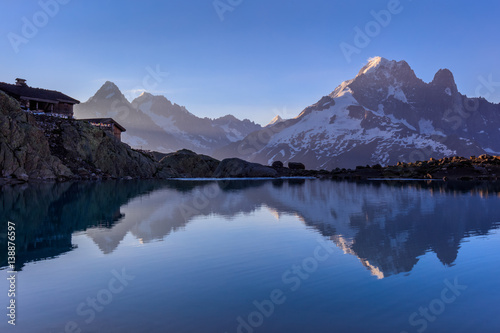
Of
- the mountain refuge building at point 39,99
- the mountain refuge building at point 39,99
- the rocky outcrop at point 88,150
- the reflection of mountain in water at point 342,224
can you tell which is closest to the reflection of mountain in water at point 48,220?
the reflection of mountain in water at point 342,224

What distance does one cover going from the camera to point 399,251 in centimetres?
1917

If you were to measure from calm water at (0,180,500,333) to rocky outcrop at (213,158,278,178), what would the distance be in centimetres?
11302

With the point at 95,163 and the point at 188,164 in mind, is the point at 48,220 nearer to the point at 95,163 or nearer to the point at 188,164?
the point at 95,163

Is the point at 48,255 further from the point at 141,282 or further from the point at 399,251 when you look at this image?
the point at 399,251

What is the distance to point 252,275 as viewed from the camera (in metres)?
15.0

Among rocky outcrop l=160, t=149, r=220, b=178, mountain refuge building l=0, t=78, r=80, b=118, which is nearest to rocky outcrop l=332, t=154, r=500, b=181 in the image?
rocky outcrop l=160, t=149, r=220, b=178

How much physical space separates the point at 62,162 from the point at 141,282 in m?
85.0

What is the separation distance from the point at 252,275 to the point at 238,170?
428 feet

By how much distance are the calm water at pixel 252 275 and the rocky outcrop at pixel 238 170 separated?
371 feet

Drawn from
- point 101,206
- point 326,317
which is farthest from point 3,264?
point 101,206

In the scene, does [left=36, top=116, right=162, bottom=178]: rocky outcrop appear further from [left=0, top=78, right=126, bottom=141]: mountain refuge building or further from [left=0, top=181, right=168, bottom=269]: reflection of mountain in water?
[left=0, top=181, right=168, bottom=269]: reflection of mountain in water

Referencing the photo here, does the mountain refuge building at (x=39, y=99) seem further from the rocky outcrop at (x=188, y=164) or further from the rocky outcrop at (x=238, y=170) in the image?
the rocky outcrop at (x=238, y=170)

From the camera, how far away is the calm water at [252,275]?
33.8 ft

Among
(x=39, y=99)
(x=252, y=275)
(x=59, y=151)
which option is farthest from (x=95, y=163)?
(x=252, y=275)
